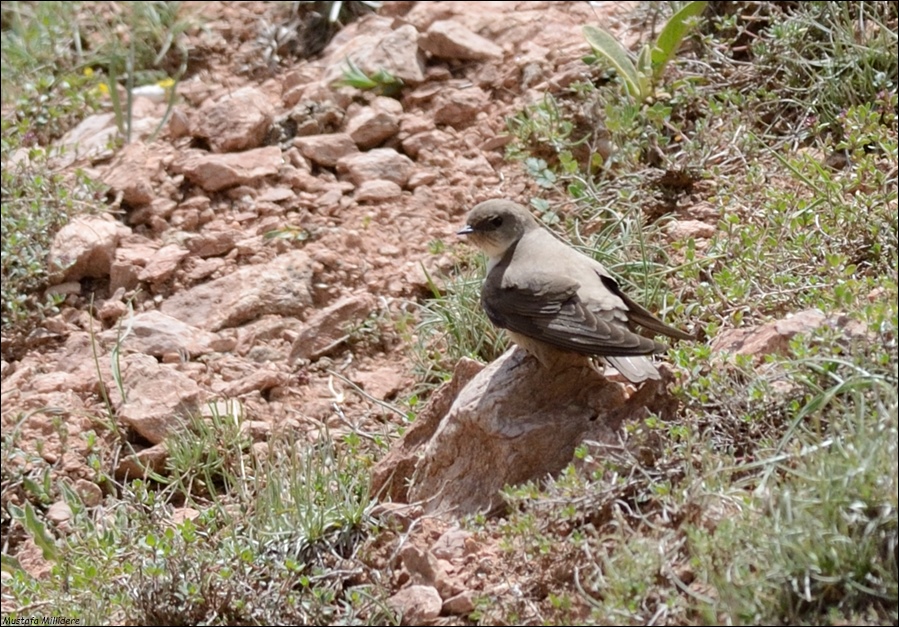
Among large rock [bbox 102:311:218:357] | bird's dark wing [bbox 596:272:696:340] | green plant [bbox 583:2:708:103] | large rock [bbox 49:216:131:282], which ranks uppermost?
green plant [bbox 583:2:708:103]

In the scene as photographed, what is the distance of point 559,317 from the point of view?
4.84m

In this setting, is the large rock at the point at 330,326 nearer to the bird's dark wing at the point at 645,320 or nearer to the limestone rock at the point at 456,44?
the bird's dark wing at the point at 645,320

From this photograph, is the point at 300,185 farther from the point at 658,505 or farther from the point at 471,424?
the point at 658,505

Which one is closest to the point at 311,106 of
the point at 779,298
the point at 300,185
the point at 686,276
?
the point at 300,185

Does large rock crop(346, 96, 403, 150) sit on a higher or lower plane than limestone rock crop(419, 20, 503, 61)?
lower

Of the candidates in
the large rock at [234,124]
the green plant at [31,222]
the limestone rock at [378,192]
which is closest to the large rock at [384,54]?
the large rock at [234,124]

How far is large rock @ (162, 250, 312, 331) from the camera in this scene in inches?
258

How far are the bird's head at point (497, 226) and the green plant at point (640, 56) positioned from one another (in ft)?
4.95

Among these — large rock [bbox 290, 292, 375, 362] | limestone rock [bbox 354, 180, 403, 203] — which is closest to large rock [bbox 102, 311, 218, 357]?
large rock [bbox 290, 292, 375, 362]

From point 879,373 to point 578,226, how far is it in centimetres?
242

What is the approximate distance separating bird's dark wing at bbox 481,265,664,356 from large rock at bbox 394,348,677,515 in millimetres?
176

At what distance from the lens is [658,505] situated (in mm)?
4211

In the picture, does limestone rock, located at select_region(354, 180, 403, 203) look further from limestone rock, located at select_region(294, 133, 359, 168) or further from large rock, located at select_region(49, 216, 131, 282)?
large rock, located at select_region(49, 216, 131, 282)

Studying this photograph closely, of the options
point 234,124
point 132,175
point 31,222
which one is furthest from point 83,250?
point 234,124
